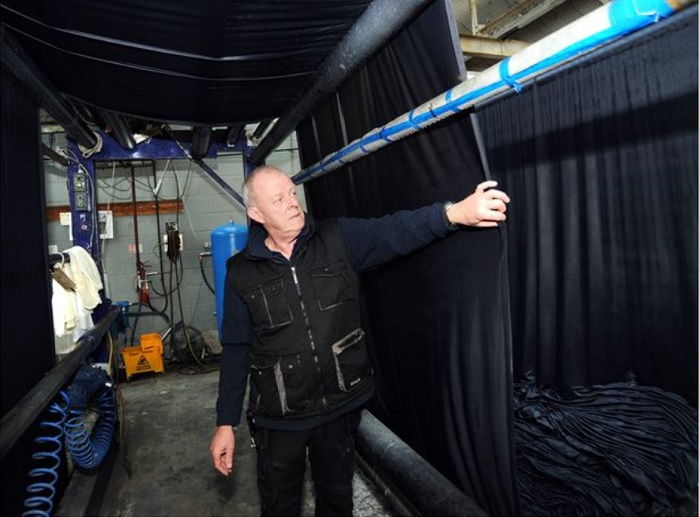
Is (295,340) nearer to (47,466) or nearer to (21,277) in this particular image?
(21,277)

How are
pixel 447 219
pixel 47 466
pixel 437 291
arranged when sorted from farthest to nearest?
1. pixel 47 466
2. pixel 437 291
3. pixel 447 219

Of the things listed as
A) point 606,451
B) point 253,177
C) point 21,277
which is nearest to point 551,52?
point 606,451

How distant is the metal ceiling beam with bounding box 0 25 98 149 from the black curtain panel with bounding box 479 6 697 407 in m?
1.89

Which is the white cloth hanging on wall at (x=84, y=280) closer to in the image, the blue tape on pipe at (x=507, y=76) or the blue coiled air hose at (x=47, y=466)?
the blue coiled air hose at (x=47, y=466)

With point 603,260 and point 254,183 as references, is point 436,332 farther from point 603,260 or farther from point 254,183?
point 254,183

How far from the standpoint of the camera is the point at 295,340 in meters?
1.64

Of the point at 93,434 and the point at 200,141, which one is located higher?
the point at 200,141

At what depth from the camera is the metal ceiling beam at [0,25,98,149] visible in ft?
5.53

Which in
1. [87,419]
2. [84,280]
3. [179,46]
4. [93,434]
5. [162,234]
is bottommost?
[93,434]

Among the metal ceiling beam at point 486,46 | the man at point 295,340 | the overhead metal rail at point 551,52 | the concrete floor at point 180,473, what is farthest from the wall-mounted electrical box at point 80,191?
the overhead metal rail at point 551,52

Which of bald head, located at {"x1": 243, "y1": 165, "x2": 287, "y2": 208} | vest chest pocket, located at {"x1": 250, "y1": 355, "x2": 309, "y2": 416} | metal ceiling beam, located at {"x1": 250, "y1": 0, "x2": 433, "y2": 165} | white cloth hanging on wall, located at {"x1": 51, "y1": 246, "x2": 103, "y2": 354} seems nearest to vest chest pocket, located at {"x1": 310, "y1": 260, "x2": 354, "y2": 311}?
vest chest pocket, located at {"x1": 250, "y1": 355, "x2": 309, "y2": 416}

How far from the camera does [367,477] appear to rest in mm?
2512

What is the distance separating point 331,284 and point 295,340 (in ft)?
0.83

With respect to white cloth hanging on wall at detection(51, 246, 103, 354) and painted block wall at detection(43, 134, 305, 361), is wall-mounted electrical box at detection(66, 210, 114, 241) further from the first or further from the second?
white cloth hanging on wall at detection(51, 246, 103, 354)
